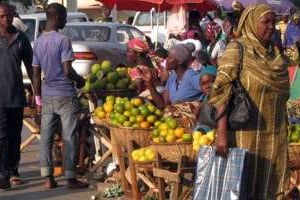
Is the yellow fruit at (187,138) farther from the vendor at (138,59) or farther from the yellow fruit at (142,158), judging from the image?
the vendor at (138,59)

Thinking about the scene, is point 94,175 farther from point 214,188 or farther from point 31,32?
point 31,32

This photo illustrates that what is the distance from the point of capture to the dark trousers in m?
8.95

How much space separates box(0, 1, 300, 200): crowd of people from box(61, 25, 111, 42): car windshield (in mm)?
7507

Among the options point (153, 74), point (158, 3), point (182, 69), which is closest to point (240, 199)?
point (182, 69)

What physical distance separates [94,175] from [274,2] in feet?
43.9

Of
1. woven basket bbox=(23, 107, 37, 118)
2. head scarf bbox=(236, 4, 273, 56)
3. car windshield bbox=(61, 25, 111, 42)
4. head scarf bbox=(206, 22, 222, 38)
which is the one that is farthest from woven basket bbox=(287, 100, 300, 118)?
car windshield bbox=(61, 25, 111, 42)

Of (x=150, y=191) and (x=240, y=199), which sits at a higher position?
(x=240, y=199)

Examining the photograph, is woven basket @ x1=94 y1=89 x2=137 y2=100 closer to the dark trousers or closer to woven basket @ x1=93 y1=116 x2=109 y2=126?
woven basket @ x1=93 y1=116 x2=109 y2=126

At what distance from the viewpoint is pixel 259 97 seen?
5629 mm

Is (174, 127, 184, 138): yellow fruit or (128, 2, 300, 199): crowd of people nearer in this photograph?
(128, 2, 300, 199): crowd of people

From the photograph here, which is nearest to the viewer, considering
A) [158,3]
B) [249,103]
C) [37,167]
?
[249,103]

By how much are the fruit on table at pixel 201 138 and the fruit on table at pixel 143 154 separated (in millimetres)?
477

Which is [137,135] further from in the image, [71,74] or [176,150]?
[71,74]

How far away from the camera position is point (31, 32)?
1894 centimetres
